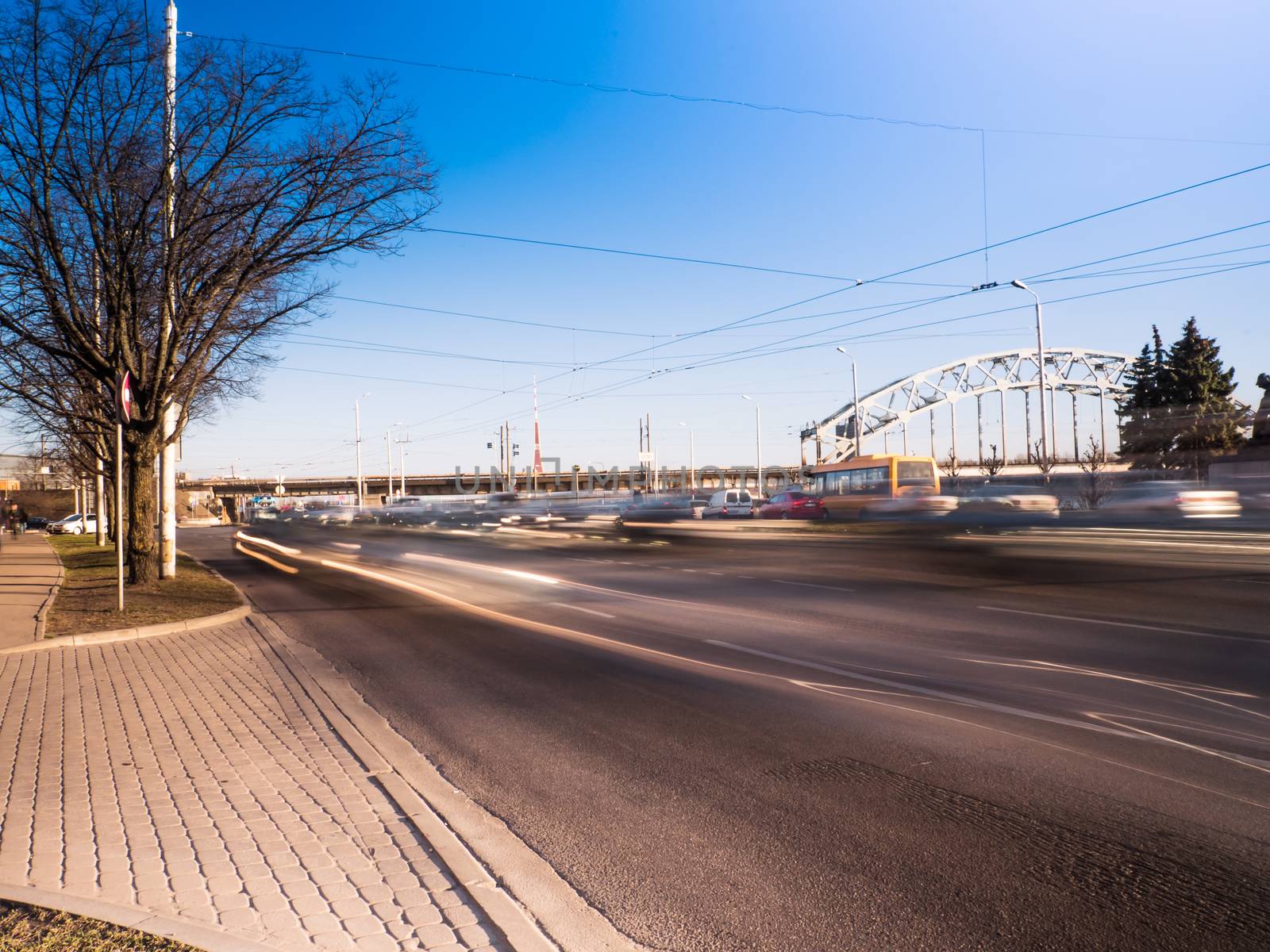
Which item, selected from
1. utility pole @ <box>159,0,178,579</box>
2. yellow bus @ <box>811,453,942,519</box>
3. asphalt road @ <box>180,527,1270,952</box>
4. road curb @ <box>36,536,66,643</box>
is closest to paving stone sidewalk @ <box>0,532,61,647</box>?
road curb @ <box>36,536,66,643</box>

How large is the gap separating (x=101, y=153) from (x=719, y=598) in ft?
39.2

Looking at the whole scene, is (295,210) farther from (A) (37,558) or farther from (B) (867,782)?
(A) (37,558)

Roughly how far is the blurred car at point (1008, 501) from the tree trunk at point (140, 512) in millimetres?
20811

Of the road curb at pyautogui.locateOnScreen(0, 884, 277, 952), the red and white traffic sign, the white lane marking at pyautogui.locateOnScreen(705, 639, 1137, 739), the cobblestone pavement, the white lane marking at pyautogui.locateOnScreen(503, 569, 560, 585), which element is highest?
the red and white traffic sign

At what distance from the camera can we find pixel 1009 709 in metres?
6.82

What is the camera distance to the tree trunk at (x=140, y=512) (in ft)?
53.5

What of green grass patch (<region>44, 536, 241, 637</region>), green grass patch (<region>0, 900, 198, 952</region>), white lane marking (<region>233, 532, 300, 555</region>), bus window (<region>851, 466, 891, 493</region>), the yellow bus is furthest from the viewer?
bus window (<region>851, 466, 891, 493</region>)

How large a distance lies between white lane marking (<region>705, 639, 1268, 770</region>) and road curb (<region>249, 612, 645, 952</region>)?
368 cm

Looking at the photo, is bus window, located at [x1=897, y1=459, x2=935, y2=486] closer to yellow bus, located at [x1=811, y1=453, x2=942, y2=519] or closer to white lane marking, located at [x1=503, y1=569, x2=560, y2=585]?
yellow bus, located at [x1=811, y1=453, x2=942, y2=519]

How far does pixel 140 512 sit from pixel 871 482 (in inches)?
1230

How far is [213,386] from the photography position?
23.7 meters

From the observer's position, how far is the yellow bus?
36.3 m

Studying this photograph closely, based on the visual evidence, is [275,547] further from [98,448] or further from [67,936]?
[67,936]

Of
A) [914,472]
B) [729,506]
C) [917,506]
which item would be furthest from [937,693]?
[729,506]
